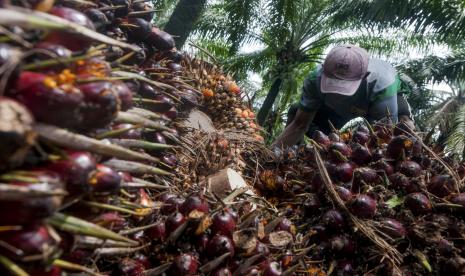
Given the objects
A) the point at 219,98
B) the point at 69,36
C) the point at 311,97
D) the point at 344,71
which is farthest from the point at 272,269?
the point at 311,97

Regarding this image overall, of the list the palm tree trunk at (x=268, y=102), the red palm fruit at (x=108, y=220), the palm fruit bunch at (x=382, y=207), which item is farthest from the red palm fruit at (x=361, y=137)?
the palm tree trunk at (x=268, y=102)

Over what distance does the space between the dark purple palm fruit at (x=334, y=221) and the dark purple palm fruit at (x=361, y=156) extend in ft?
1.07

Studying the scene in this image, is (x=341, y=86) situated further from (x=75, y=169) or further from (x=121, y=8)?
(x=75, y=169)

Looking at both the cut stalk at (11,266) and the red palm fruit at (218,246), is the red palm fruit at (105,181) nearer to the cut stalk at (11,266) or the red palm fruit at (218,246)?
the cut stalk at (11,266)

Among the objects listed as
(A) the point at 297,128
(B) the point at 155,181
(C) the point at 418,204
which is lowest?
(A) the point at 297,128

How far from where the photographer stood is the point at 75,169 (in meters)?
0.88

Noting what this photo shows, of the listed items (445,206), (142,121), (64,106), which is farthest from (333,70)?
(64,106)

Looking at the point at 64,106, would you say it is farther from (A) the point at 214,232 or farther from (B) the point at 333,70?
(B) the point at 333,70

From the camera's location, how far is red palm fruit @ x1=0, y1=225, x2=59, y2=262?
81 cm

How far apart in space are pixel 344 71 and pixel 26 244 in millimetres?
2967

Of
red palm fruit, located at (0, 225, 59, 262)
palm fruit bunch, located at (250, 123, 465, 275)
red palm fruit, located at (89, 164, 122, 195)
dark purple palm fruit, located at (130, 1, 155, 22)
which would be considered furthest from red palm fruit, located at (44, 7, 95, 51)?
palm fruit bunch, located at (250, 123, 465, 275)

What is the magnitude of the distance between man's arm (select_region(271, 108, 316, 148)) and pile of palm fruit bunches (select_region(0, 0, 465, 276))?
920 millimetres

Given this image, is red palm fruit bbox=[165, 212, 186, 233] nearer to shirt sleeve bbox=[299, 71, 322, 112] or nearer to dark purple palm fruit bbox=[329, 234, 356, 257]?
dark purple palm fruit bbox=[329, 234, 356, 257]

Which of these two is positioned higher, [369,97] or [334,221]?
[369,97]
